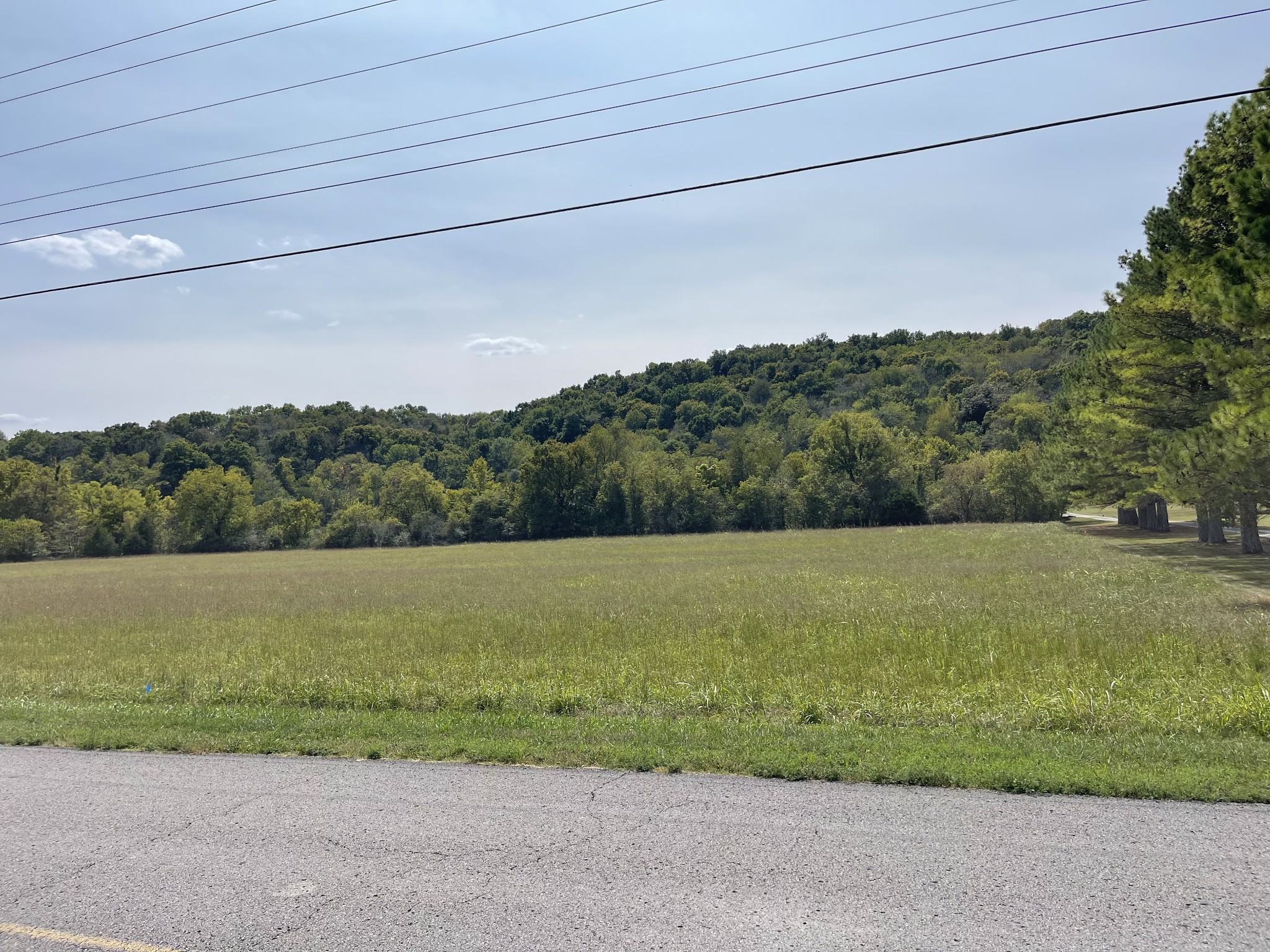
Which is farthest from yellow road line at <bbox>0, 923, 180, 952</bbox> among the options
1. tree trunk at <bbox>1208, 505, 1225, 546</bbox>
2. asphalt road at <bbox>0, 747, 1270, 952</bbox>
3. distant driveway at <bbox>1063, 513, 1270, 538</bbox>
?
distant driveway at <bbox>1063, 513, 1270, 538</bbox>

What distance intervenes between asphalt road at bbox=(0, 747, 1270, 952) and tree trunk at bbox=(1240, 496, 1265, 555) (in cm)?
3399

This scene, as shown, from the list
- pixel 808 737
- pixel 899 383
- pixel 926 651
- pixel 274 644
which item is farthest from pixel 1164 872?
pixel 899 383

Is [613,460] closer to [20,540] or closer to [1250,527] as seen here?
[20,540]

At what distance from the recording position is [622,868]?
5.28m

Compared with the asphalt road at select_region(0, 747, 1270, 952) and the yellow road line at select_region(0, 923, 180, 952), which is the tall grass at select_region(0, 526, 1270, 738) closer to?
the asphalt road at select_region(0, 747, 1270, 952)

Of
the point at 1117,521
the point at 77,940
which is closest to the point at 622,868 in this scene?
the point at 77,940

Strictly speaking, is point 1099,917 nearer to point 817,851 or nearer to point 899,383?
point 817,851

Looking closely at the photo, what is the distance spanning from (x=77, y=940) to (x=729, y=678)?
9.20m

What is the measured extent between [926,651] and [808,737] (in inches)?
254

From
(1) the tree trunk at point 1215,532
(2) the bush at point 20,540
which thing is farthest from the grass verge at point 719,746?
(2) the bush at point 20,540

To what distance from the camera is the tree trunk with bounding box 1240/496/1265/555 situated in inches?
1300

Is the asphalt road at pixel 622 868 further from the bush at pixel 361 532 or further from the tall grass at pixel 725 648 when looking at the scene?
the bush at pixel 361 532

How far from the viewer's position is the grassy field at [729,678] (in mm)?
7992

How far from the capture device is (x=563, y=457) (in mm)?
99875
